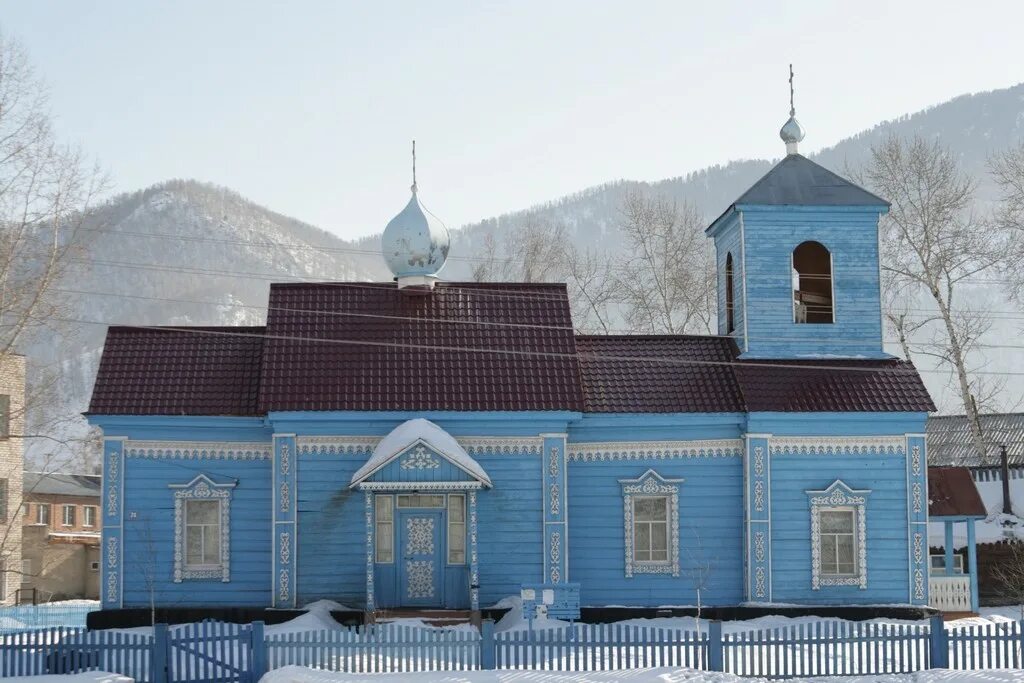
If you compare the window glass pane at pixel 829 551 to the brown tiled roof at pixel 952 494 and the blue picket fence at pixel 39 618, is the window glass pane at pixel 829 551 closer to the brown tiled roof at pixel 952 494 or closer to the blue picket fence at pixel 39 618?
the brown tiled roof at pixel 952 494

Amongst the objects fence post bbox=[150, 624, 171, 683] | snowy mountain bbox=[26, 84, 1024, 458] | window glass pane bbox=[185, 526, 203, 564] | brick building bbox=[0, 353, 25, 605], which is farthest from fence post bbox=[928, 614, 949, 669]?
snowy mountain bbox=[26, 84, 1024, 458]

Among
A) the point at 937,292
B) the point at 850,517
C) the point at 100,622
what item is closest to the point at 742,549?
the point at 850,517

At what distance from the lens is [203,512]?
83.8ft

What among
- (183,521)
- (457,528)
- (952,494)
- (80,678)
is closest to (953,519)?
(952,494)

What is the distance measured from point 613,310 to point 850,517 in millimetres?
70012

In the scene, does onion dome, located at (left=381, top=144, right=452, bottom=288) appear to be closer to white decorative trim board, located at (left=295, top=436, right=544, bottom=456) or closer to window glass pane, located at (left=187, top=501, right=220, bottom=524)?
white decorative trim board, located at (left=295, top=436, right=544, bottom=456)

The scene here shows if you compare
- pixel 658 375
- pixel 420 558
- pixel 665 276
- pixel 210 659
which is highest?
pixel 665 276

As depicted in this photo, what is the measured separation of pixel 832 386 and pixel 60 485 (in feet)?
119

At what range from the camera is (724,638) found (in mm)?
19703

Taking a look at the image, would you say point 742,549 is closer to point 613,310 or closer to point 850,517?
point 850,517

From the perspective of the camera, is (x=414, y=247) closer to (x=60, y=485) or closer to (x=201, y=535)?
(x=201, y=535)

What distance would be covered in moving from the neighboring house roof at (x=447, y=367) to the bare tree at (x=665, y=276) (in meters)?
15.3

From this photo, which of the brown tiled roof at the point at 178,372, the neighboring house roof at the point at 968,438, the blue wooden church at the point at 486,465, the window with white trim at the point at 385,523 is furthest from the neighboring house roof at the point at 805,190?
the neighboring house roof at the point at 968,438

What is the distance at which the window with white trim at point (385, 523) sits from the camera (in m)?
25.0
